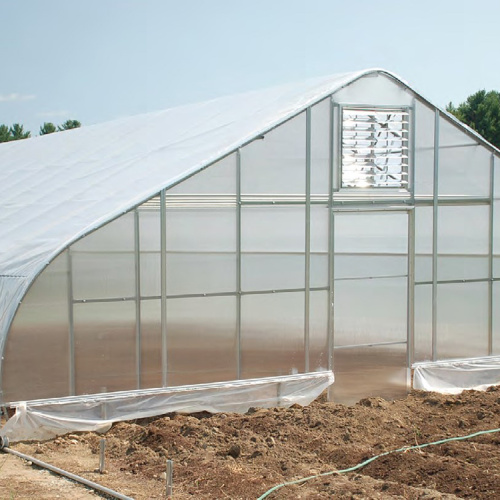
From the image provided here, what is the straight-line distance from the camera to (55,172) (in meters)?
15.0

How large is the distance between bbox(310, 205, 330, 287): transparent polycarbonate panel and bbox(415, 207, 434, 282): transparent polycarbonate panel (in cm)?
176

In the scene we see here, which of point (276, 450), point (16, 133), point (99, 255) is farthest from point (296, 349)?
point (16, 133)

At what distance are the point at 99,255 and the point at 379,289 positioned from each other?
480 centimetres

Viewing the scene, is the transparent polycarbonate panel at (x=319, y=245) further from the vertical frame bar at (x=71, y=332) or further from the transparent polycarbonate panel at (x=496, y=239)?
the vertical frame bar at (x=71, y=332)

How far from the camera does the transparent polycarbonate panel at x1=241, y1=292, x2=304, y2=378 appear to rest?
12070mm

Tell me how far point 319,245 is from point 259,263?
1112 millimetres

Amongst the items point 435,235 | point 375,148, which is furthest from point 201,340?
point 435,235

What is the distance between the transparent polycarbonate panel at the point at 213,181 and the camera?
11477 millimetres

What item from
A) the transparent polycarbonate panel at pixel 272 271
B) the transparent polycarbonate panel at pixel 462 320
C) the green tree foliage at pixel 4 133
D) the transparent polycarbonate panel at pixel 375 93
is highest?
the green tree foliage at pixel 4 133

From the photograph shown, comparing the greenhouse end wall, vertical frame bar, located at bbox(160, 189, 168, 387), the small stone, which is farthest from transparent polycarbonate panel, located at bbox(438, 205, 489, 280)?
vertical frame bar, located at bbox(160, 189, 168, 387)

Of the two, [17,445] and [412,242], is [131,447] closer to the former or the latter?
[17,445]

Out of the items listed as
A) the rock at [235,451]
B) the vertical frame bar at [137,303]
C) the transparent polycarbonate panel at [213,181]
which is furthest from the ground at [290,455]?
the transparent polycarbonate panel at [213,181]

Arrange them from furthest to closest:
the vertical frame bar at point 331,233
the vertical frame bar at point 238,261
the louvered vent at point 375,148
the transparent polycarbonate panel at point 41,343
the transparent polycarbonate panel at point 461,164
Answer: the transparent polycarbonate panel at point 461,164
the louvered vent at point 375,148
the vertical frame bar at point 331,233
the vertical frame bar at point 238,261
the transparent polycarbonate panel at point 41,343

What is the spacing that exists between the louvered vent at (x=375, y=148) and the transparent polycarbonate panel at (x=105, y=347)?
415cm
